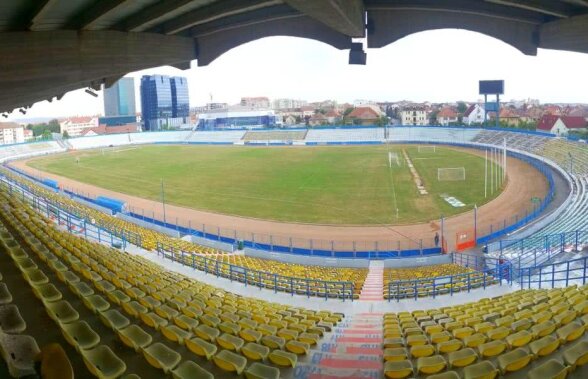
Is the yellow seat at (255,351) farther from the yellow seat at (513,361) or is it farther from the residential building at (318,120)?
the residential building at (318,120)

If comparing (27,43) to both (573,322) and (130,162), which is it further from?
(130,162)

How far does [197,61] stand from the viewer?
48.6ft

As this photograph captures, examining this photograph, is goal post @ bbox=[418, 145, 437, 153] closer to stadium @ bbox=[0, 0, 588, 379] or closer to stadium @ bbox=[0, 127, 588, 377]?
stadium @ bbox=[0, 127, 588, 377]

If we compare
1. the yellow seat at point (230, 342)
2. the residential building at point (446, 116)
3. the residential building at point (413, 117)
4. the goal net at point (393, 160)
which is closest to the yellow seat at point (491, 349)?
the yellow seat at point (230, 342)

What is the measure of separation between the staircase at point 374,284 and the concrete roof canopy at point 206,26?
23.4ft

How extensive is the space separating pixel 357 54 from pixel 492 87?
213 feet

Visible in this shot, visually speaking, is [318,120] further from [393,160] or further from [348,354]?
[348,354]

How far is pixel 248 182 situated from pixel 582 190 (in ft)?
83.6

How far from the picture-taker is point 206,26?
1355cm

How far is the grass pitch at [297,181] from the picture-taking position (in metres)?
30.7

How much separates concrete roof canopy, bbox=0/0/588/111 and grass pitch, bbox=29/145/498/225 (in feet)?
55.2

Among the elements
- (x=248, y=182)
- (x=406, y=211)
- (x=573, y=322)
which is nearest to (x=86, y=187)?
(x=248, y=182)

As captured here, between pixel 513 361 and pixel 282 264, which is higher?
pixel 513 361

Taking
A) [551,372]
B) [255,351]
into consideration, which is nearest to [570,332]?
[551,372]
